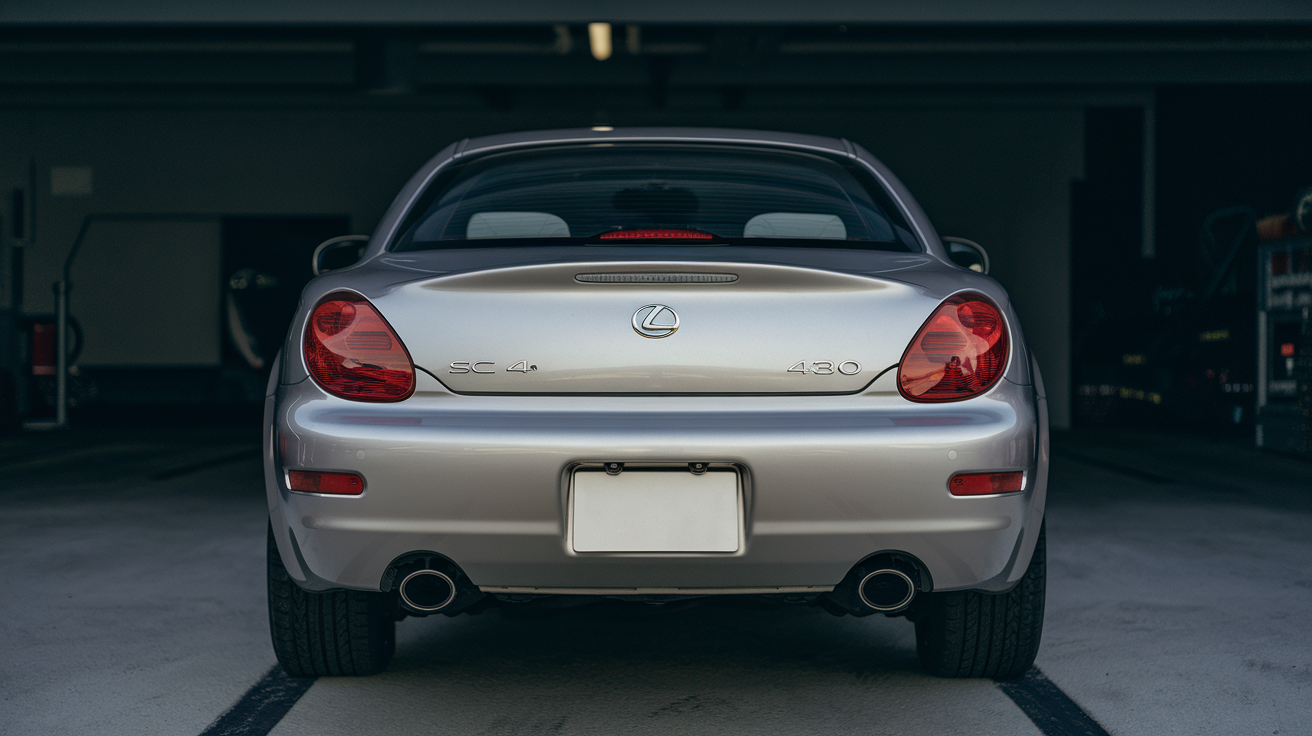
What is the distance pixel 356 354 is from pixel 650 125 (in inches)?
431

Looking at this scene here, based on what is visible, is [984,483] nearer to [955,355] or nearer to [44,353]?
[955,355]

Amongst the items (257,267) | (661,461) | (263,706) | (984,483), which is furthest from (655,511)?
(257,267)

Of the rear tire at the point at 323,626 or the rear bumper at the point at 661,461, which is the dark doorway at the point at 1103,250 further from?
the rear tire at the point at 323,626

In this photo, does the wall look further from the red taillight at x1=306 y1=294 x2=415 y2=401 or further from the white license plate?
the white license plate

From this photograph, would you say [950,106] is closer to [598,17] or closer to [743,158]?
[598,17]

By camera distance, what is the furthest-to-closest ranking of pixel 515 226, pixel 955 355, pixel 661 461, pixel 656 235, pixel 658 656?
pixel 658 656 < pixel 515 226 < pixel 656 235 < pixel 955 355 < pixel 661 461

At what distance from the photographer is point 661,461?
204 centimetres

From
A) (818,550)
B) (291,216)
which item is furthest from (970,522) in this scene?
(291,216)

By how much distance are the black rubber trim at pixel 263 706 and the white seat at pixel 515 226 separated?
1.17 m

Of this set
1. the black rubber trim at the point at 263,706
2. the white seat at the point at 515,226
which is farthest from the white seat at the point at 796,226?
the black rubber trim at the point at 263,706

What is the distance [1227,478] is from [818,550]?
600cm

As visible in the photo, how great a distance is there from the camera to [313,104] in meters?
13.3

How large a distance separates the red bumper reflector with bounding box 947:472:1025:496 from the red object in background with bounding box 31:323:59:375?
41.1 feet

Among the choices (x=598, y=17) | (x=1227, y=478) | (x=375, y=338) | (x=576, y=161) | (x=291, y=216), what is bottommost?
(x=1227, y=478)
